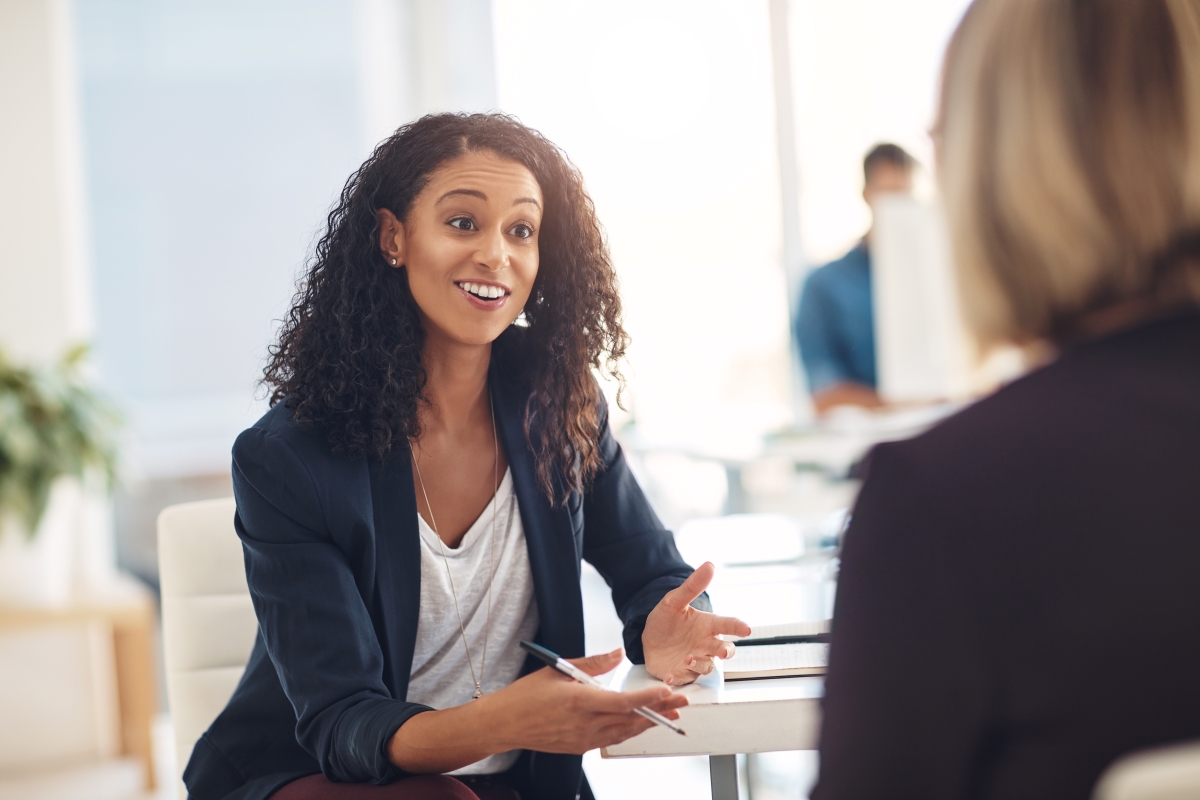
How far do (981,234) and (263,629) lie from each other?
3.02 ft

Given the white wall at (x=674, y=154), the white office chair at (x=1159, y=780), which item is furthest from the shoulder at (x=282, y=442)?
the white wall at (x=674, y=154)

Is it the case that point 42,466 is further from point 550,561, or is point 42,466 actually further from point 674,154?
point 674,154

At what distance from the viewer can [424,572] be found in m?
1.36

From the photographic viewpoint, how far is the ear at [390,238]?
1470 mm

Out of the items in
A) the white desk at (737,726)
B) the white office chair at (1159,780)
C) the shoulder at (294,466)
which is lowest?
the white desk at (737,726)

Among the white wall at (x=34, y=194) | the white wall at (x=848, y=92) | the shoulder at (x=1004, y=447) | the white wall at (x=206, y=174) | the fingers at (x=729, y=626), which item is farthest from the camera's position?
the white wall at (x=848, y=92)

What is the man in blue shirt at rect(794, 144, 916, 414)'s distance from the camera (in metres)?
Answer: 3.65

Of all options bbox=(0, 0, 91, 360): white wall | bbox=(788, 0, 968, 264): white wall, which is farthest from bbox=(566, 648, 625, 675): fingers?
bbox=(788, 0, 968, 264): white wall

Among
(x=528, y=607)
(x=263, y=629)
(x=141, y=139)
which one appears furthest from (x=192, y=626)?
(x=141, y=139)

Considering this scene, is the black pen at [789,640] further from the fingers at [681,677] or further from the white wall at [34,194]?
the white wall at [34,194]

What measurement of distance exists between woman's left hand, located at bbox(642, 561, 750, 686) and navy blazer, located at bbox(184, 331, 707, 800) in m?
0.08

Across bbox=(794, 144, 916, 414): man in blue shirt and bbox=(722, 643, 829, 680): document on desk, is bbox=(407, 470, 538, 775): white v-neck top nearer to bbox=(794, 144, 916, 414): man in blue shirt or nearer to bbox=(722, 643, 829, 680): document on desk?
bbox=(722, 643, 829, 680): document on desk

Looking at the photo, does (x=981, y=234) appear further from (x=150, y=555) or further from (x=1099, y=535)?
(x=150, y=555)

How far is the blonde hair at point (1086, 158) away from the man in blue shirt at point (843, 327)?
3.00 meters
